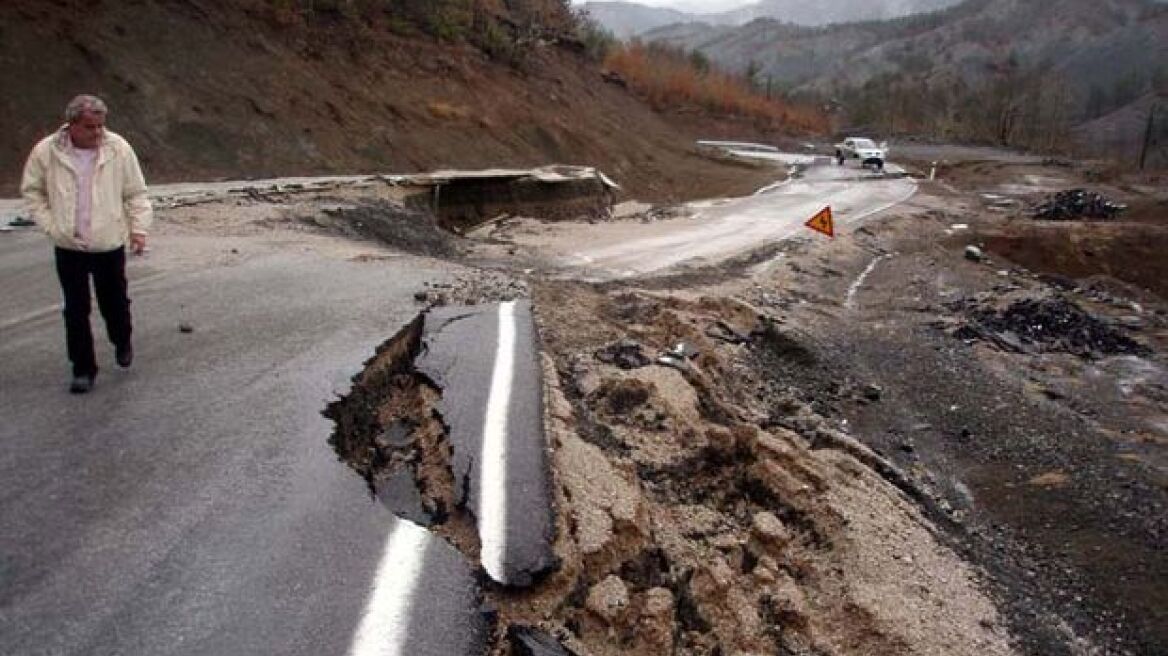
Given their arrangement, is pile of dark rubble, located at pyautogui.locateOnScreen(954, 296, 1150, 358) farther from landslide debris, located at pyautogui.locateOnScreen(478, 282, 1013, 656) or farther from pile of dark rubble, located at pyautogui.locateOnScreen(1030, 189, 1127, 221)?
pile of dark rubble, located at pyautogui.locateOnScreen(1030, 189, 1127, 221)

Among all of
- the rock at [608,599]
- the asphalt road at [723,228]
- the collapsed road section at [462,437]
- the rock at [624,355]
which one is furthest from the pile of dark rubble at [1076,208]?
the rock at [608,599]

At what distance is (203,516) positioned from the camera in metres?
3.82

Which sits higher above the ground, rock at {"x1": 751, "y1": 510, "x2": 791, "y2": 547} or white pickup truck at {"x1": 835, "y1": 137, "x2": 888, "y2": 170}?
white pickup truck at {"x1": 835, "y1": 137, "x2": 888, "y2": 170}

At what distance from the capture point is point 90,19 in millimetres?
18953

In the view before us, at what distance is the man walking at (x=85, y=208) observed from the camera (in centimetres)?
501

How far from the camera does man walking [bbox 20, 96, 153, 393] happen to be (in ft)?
16.4

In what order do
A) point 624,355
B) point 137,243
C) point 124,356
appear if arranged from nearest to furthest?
point 137,243 → point 124,356 → point 624,355

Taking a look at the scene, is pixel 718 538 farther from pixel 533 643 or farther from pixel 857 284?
pixel 857 284

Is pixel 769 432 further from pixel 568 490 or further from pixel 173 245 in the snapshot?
pixel 173 245

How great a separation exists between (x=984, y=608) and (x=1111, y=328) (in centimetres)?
1065

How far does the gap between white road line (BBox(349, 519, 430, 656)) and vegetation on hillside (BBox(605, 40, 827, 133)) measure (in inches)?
1770

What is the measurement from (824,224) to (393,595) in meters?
18.3

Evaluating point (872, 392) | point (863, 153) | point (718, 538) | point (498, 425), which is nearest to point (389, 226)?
point (872, 392)

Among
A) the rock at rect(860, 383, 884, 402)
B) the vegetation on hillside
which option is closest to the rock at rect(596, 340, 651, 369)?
the rock at rect(860, 383, 884, 402)
